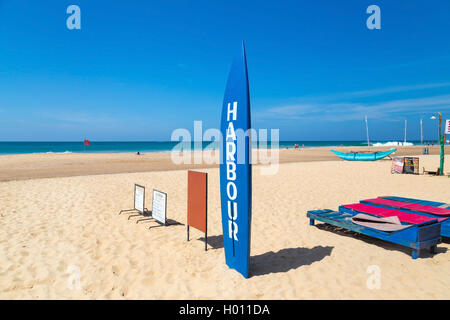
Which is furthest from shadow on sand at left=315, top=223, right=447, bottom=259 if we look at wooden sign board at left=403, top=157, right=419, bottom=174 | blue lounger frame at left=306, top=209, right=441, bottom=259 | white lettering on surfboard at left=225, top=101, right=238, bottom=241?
wooden sign board at left=403, top=157, right=419, bottom=174

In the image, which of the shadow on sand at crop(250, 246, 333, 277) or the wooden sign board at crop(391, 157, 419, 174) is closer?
the shadow on sand at crop(250, 246, 333, 277)

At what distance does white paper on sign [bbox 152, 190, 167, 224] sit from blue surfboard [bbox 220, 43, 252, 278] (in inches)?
102

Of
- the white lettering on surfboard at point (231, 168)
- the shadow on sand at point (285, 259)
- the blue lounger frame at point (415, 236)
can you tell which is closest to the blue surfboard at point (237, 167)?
the white lettering on surfboard at point (231, 168)

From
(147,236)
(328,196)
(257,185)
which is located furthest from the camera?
(257,185)

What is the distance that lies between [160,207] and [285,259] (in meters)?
3.45

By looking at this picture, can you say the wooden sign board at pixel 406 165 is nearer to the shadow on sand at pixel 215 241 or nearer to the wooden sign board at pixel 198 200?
the shadow on sand at pixel 215 241

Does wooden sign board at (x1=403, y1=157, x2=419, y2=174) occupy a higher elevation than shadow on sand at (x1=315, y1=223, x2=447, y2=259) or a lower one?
higher

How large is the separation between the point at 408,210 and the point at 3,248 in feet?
29.4

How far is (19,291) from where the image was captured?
381 centimetres

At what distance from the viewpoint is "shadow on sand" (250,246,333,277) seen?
4.51m

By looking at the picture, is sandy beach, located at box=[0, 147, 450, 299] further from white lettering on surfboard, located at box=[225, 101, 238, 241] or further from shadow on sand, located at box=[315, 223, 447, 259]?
white lettering on surfboard, located at box=[225, 101, 238, 241]

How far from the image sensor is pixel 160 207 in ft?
22.4
